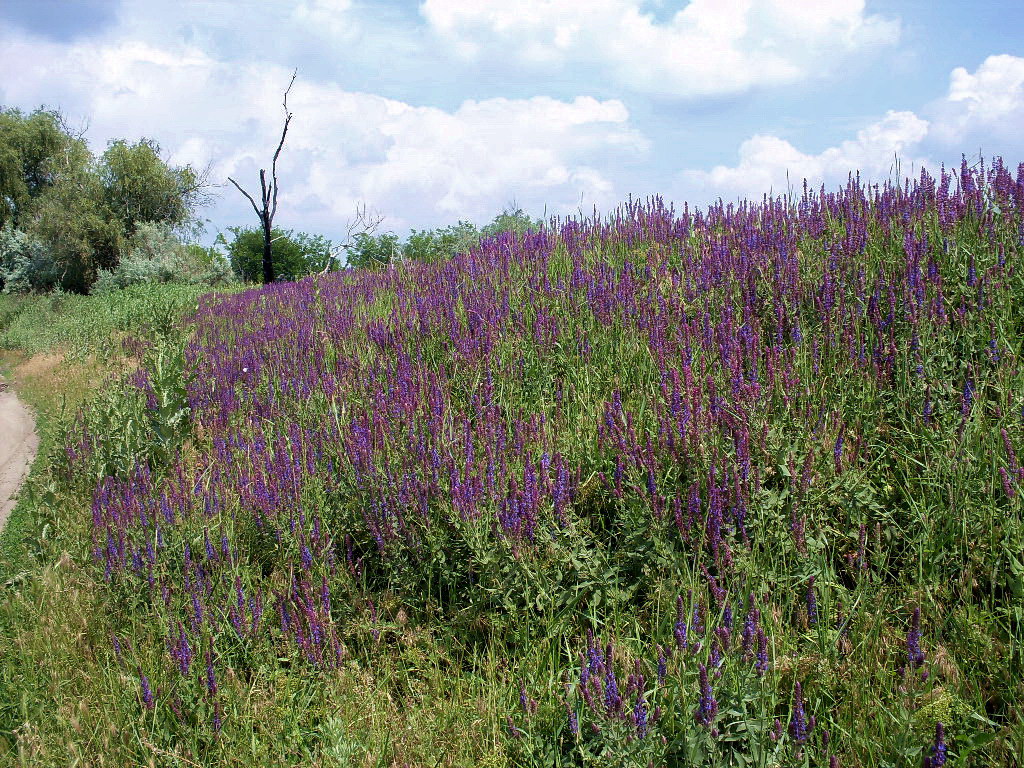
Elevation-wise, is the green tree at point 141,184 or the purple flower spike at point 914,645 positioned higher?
the green tree at point 141,184

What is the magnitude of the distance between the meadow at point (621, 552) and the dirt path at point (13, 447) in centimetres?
290

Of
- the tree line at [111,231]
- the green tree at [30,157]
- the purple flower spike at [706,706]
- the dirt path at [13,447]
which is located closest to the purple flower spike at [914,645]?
the purple flower spike at [706,706]

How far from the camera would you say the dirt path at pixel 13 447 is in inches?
294

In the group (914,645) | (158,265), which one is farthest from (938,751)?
(158,265)

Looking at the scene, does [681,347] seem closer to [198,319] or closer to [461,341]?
[461,341]

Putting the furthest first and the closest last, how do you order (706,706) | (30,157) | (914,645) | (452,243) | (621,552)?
(30,157) → (452,243) → (621,552) → (914,645) → (706,706)

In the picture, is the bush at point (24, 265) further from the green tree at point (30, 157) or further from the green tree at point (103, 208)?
the green tree at point (30, 157)

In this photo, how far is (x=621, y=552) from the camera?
297cm

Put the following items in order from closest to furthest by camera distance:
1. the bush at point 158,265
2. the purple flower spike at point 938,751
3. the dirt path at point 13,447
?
the purple flower spike at point 938,751 < the dirt path at point 13,447 < the bush at point 158,265

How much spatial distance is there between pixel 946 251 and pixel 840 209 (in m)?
1.78

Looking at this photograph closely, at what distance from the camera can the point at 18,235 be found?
31812 mm

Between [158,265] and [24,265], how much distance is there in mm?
8810

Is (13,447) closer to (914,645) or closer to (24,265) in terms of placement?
(914,645)

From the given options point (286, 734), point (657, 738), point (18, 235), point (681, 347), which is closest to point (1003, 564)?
point (657, 738)
